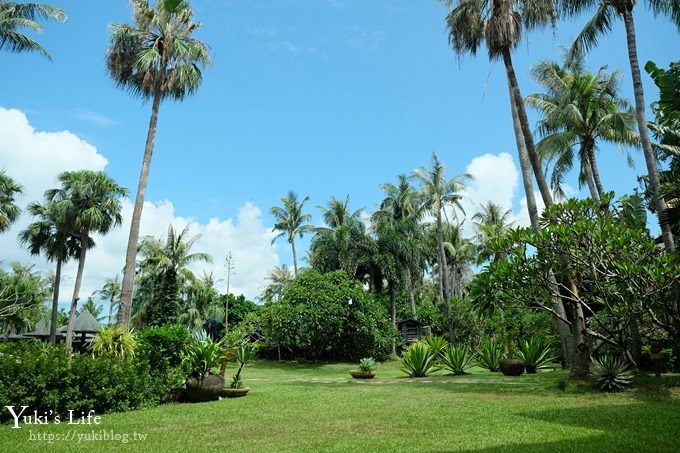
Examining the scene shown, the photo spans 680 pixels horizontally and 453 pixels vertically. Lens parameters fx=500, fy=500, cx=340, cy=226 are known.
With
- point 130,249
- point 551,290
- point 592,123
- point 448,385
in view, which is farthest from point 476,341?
point 130,249

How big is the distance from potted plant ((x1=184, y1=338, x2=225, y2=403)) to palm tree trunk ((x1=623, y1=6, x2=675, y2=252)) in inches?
474

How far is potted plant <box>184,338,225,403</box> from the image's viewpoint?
12062mm

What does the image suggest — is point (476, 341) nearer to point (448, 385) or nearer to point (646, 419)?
point (448, 385)

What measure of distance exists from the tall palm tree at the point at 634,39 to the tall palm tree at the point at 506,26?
1.26 metres

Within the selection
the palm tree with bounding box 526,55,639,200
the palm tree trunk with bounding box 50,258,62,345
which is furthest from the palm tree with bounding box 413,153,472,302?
the palm tree trunk with bounding box 50,258,62,345

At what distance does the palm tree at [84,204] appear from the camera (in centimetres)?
3062

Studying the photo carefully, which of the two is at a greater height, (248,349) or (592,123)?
(592,123)

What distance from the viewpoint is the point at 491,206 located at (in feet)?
167

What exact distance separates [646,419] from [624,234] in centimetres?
466

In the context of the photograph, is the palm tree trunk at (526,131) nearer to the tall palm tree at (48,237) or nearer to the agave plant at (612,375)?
the agave plant at (612,375)

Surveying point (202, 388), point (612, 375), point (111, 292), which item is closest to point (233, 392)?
point (202, 388)

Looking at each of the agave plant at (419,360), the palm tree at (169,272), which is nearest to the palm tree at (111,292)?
the palm tree at (169,272)

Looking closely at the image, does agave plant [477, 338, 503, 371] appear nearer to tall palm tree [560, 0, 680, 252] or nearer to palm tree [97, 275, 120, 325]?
tall palm tree [560, 0, 680, 252]

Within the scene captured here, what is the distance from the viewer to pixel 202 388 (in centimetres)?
1205
